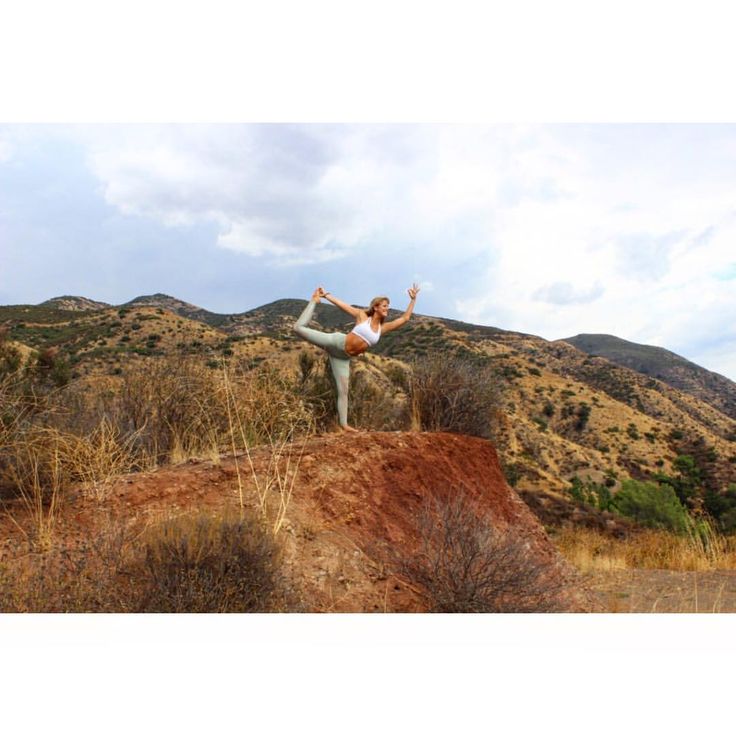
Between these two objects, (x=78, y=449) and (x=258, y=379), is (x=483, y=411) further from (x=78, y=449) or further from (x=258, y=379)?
(x=78, y=449)

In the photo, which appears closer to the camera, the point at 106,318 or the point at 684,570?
the point at 684,570

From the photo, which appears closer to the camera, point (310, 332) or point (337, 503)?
→ point (337, 503)

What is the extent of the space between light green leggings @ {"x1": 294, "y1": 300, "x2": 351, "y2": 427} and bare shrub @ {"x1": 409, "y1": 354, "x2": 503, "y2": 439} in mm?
2617

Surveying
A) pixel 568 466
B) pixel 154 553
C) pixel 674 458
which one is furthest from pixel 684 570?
pixel 674 458

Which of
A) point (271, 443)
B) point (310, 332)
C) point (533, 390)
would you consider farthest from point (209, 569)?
point (533, 390)

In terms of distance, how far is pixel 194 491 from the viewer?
6.14 m

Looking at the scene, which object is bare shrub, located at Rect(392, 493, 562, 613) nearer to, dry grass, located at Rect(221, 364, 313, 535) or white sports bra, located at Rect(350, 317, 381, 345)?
dry grass, located at Rect(221, 364, 313, 535)

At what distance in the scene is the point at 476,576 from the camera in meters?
4.74

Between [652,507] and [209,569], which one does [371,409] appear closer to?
[209,569]

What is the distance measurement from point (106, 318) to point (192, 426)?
4443cm

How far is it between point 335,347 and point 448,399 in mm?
3381

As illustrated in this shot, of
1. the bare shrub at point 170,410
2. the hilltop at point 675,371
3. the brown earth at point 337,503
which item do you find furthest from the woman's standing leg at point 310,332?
the hilltop at point 675,371

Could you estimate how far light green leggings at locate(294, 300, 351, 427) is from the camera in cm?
738

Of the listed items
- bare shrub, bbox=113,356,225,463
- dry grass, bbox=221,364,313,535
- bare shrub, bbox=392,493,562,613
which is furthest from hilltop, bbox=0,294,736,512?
bare shrub, bbox=392,493,562,613
